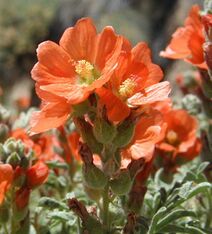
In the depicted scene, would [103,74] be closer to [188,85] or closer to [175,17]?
[188,85]

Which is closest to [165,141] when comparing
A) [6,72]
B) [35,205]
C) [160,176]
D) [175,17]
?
[160,176]

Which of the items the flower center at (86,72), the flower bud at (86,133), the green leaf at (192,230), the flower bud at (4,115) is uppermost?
→ the flower bud at (4,115)

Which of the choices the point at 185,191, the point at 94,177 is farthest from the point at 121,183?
the point at 185,191

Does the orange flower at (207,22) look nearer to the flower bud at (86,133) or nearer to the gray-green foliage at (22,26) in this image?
the flower bud at (86,133)

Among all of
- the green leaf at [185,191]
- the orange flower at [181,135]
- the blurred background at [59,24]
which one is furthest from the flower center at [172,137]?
the blurred background at [59,24]

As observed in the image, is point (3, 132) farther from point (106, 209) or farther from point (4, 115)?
point (106, 209)

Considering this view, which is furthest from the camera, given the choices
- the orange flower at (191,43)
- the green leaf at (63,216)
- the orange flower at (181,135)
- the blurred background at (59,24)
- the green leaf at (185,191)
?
the blurred background at (59,24)

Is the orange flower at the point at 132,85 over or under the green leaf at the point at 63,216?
over

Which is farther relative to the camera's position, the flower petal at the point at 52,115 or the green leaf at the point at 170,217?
the green leaf at the point at 170,217
